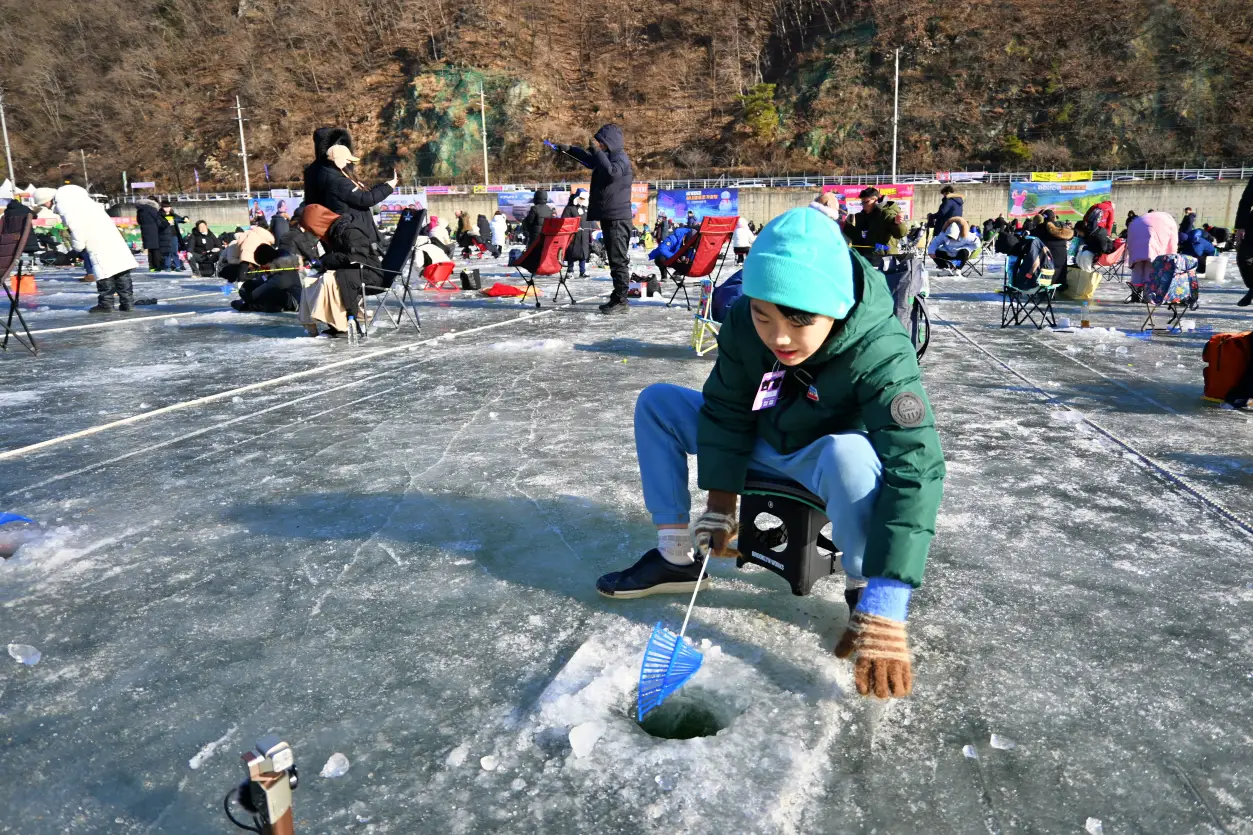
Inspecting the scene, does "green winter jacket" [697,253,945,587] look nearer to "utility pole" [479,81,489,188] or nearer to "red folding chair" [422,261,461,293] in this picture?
"red folding chair" [422,261,461,293]

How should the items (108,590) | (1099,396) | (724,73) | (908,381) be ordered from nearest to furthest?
1. (908,381)
2. (108,590)
3. (1099,396)
4. (724,73)

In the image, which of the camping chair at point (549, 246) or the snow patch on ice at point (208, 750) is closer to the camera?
the snow patch on ice at point (208, 750)

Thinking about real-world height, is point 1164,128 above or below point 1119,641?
above

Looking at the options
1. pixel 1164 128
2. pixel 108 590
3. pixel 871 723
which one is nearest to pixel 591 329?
pixel 108 590

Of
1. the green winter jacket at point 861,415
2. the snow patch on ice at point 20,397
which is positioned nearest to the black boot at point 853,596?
the green winter jacket at point 861,415

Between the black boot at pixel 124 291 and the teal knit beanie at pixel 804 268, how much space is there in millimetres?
8833

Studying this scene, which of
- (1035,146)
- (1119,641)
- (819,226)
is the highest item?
(1035,146)

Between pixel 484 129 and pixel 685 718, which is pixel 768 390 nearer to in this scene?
pixel 685 718

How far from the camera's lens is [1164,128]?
135ft

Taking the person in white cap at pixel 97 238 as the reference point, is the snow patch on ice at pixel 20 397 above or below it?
below

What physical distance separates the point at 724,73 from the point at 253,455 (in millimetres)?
57829

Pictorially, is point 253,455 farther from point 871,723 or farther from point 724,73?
point 724,73

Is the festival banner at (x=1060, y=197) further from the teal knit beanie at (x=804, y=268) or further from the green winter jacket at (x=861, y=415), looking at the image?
the teal knit beanie at (x=804, y=268)

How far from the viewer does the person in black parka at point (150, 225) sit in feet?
45.6
